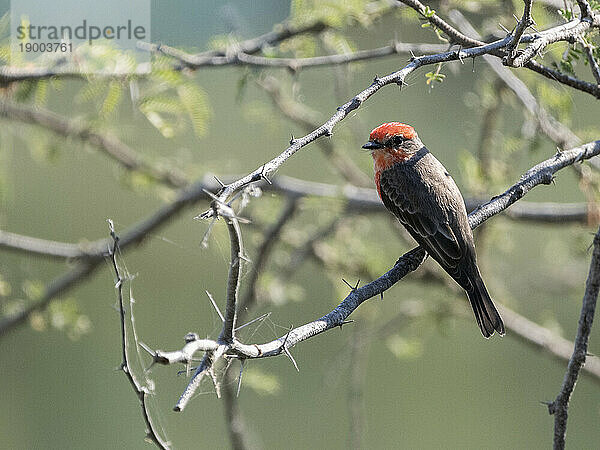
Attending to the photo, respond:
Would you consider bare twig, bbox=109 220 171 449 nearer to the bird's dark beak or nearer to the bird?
the bird

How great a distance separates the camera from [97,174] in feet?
32.5

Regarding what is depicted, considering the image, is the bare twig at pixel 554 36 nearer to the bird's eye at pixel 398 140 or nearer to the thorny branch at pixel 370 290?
the thorny branch at pixel 370 290

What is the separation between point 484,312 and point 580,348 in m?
1.18

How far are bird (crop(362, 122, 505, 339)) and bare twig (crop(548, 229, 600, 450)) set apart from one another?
1009 millimetres

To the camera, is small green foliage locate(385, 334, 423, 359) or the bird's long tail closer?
the bird's long tail

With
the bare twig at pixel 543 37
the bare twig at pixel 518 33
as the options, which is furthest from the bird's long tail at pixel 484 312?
the bare twig at pixel 518 33

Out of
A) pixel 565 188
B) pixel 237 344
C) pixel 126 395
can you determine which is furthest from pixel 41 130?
pixel 565 188

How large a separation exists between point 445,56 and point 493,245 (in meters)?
3.02

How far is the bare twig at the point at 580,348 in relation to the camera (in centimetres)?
230

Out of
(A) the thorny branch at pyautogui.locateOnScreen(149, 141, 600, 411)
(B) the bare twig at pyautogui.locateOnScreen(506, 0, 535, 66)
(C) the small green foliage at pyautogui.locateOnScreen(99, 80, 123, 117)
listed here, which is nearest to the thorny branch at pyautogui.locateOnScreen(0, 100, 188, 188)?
(C) the small green foliage at pyautogui.locateOnScreen(99, 80, 123, 117)

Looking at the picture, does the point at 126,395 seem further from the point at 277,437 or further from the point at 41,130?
the point at 41,130

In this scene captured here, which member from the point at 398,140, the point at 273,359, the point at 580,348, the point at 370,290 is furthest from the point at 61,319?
the point at 273,359

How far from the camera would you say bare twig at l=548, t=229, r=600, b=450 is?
2301mm

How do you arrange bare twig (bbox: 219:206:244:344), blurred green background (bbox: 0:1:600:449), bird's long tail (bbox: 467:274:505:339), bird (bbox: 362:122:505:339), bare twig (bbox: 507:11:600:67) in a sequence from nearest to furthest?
bare twig (bbox: 219:206:244:344) < bare twig (bbox: 507:11:600:67) < bird's long tail (bbox: 467:274:505:339) < bird (bbox: 362:122:505:339) < blurred green background (bbox: 0:1:600:449)
